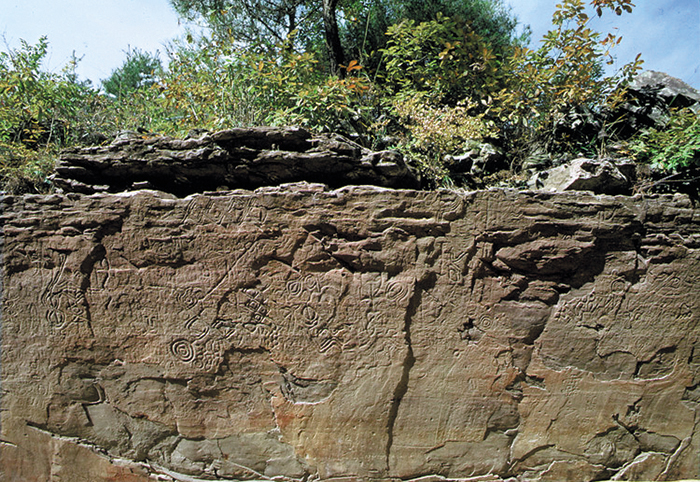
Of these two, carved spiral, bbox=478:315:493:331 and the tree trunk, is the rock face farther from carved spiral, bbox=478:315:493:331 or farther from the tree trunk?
the tree trunk

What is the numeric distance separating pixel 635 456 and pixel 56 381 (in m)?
3.74

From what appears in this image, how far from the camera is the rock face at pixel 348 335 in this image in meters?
2.71

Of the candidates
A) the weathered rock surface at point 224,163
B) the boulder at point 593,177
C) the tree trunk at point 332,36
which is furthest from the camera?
the tree trunk at point 332,36

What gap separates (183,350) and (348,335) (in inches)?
40.8

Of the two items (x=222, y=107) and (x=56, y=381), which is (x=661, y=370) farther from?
(x=222, y=107)

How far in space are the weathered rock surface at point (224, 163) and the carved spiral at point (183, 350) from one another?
3.46 ft

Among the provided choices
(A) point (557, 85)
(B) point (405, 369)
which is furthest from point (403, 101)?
(B) point (405, 369)

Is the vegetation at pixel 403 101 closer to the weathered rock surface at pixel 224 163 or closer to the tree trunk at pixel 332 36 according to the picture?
the tree trunk at pixel 332 36

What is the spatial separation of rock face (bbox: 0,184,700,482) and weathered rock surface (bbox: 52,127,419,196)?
340 mm

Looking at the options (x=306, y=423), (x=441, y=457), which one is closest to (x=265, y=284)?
(x=306, y=423)

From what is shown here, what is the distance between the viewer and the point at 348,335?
2.73 meters

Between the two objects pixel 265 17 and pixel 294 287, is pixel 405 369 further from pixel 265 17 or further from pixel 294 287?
pixel 265 17

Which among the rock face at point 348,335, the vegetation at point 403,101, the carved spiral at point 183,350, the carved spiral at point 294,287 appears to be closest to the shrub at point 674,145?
the vegetation at point 403,101

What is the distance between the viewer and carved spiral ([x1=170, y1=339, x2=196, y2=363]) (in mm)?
2748
